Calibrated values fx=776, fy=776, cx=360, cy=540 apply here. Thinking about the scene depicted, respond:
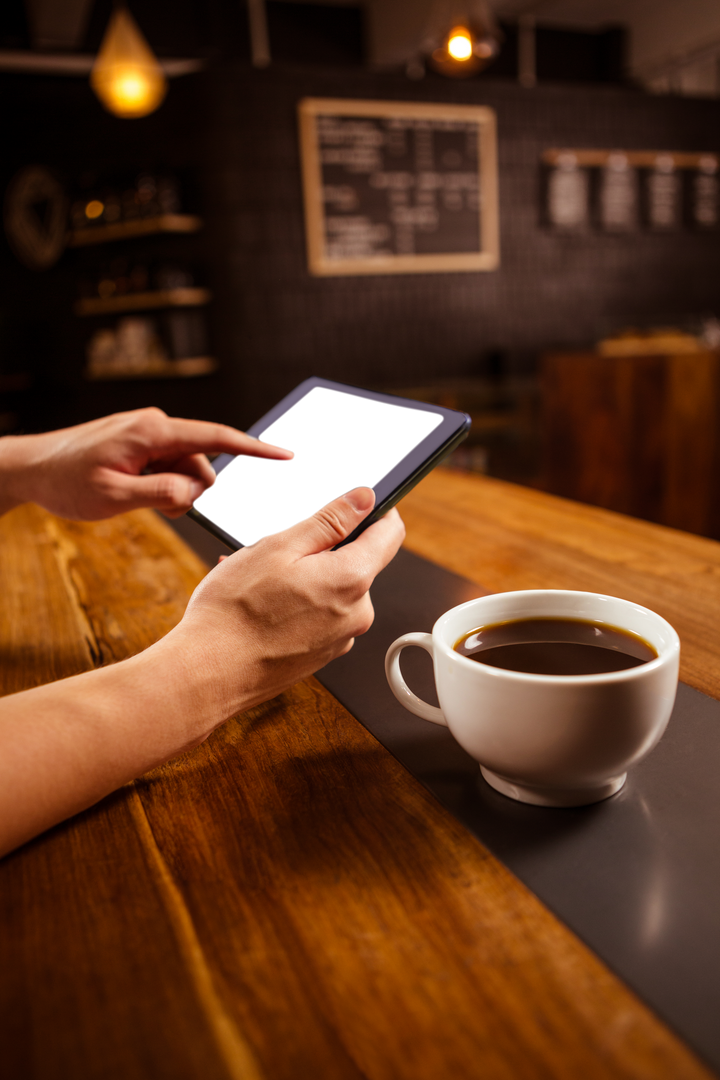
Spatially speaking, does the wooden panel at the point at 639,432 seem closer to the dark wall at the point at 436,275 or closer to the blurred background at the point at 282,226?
the blurred background at the point at 282,226

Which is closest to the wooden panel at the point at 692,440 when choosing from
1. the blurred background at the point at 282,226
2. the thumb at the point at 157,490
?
the blurred background at the point at 282,226

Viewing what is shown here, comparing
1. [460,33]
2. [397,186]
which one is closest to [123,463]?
[460,33]

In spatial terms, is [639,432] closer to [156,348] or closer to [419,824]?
[419,824]

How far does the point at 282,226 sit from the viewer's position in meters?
4.21

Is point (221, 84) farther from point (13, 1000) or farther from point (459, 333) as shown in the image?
point (13, 1000)

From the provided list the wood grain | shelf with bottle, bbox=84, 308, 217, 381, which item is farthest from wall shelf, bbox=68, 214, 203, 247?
the wood grain

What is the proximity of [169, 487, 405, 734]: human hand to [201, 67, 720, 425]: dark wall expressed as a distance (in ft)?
12.8

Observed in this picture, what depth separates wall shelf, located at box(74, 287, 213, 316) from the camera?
13.2 ft

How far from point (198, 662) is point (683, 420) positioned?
241 cm

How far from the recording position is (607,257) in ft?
17.0

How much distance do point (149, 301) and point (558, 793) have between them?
Result: 4095 mm

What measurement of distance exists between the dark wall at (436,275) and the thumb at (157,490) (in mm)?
3665

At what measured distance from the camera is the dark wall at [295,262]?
13.4 ft

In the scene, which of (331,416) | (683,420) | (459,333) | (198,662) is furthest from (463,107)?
(198,662)
